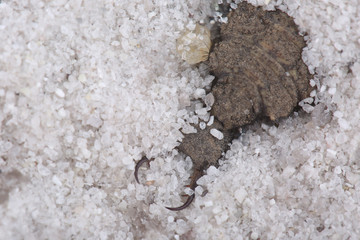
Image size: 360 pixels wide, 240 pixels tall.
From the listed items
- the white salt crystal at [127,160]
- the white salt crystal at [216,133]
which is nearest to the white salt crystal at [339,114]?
the white salt crystal at [216,133]

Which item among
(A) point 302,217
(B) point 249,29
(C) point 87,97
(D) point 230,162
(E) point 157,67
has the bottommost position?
(A) point 302,217

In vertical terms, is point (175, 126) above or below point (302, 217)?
above

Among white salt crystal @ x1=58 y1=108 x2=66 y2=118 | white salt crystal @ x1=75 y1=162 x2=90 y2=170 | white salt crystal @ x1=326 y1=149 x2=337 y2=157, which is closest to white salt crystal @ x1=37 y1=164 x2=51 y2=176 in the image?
white salt crystal @ x1=75 y1=162 x2=90 y2=170

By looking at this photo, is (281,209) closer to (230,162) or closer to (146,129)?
(230,162)

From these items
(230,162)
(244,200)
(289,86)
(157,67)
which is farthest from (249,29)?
(244,200)

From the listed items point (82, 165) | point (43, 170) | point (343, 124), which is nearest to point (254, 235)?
point (343, 124)
